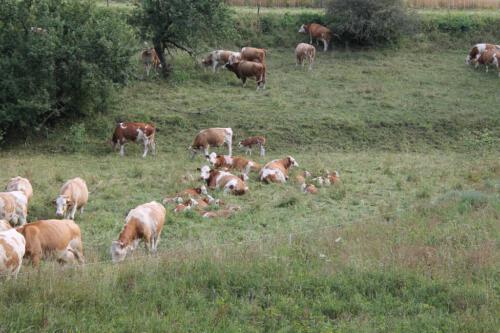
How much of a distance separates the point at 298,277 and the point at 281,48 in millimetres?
28758

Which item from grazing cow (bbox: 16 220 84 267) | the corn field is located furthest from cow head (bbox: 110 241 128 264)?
the corn field

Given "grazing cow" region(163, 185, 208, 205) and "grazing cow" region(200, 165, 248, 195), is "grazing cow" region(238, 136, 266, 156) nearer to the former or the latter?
"grazing cow" region(200, 165, 248, 195)

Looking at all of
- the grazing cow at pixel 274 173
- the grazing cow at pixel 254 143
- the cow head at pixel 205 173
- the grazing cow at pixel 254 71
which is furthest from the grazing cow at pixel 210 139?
the grazing cow at pixel 254 71

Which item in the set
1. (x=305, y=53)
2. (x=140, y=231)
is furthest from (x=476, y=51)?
(x=140, y=231)

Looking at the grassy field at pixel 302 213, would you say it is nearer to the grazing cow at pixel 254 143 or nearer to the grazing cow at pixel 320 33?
the grazing cow at pixel 254 143

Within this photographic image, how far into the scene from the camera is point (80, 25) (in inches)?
1025

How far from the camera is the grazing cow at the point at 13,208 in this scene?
14820 mm

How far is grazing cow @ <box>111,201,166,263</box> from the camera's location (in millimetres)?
12828

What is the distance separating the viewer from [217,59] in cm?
3378

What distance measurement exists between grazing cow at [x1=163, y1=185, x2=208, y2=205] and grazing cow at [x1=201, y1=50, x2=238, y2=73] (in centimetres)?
1606

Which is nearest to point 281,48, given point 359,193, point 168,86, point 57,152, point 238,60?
point 238,60

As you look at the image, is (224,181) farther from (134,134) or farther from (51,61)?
(51,61)

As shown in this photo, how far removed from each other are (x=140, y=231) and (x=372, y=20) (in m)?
26.4

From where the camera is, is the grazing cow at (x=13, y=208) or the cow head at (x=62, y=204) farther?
the cow head at (x=62, y=204)
